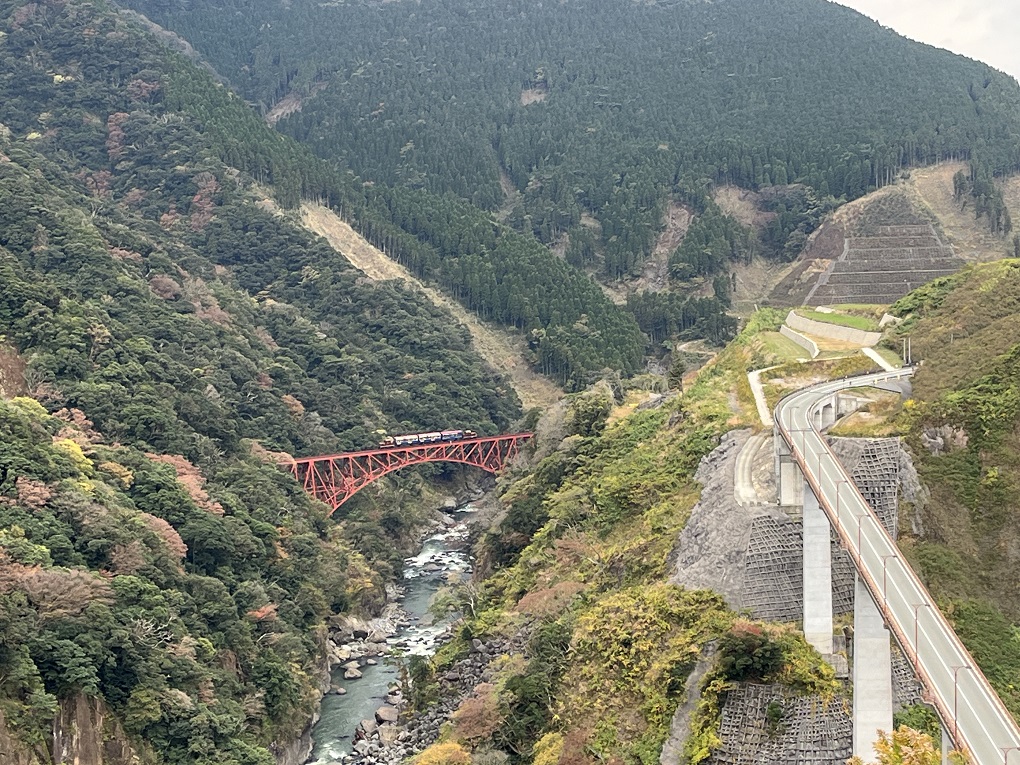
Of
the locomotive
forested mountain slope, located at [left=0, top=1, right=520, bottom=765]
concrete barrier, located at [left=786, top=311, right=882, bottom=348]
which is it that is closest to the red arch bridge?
the locomotive

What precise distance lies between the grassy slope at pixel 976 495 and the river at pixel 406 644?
83.7 feet

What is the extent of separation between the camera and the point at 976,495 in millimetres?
36594

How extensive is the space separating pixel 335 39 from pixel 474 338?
4227 inches

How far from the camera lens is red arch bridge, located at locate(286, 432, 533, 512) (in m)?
73.8

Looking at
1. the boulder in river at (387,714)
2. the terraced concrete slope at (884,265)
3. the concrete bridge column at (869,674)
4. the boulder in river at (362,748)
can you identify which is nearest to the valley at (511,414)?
the concrete bridge column at (869,674)

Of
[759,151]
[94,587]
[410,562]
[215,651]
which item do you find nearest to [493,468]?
[410,562]

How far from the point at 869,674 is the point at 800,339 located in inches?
1452

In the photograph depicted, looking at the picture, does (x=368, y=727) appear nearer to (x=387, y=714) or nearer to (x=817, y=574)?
(x=387, y=714)

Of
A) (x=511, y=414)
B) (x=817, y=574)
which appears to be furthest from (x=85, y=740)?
(x=511, y=414)

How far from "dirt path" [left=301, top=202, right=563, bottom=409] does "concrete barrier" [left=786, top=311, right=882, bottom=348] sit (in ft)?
110

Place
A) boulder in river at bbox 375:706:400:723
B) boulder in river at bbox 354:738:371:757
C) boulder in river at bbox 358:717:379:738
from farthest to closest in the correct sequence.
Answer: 1. boulder in river at bbox 375:706:400:723
2. boulder in river at bbox 358:717:379:738
3. boulder in river at bbox 354:738:371:757

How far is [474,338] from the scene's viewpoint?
107562 millimetres

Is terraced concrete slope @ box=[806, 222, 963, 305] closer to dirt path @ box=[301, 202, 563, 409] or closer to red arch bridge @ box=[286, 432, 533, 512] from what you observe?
dirt path @ box=[301, 202, 563, 409]

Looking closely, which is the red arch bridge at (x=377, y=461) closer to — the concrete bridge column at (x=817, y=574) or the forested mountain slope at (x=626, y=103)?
the concrete bridge column at (x=817, y=574)
